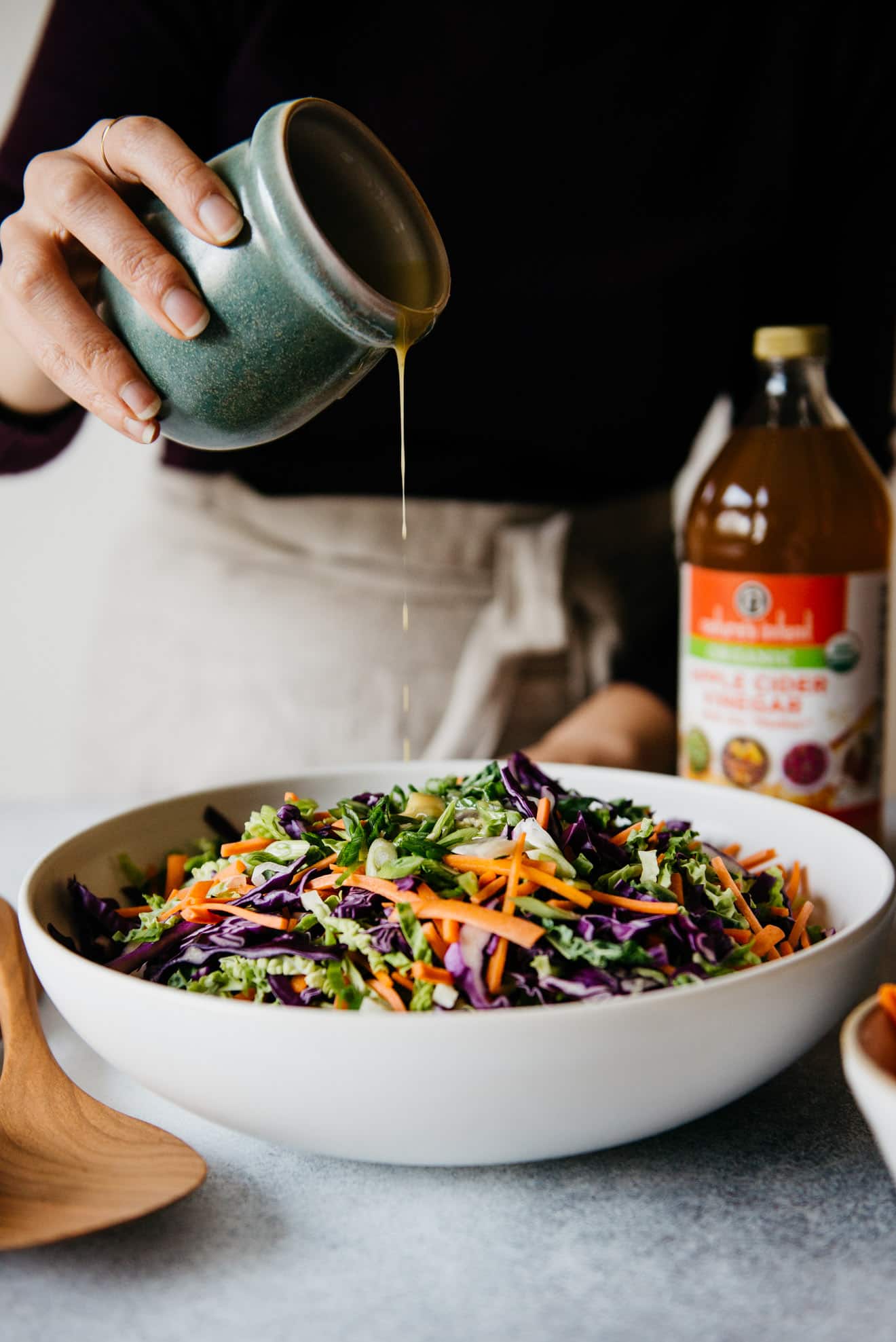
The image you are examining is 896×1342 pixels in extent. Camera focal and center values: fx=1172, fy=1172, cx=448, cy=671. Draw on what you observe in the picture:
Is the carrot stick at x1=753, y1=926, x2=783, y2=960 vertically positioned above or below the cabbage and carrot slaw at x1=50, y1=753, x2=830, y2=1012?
below

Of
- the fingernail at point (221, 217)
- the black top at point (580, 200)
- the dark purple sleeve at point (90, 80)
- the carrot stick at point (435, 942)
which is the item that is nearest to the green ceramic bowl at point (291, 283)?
the fingernail at point (221, 217)

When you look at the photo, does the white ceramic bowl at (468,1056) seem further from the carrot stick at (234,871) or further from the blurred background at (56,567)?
the blurred background at (56,567)

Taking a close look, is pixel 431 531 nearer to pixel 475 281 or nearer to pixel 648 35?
pixel 475 281

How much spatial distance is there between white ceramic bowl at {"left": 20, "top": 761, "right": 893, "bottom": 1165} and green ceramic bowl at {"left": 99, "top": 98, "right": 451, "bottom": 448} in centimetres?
48

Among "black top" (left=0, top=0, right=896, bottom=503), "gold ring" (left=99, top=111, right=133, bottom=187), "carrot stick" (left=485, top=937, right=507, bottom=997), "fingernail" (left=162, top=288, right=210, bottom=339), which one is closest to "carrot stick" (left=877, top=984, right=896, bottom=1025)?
"carrot stick" (left=485, top=937, right=507, bottom=997)

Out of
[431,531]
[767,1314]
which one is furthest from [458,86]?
[767,1314]

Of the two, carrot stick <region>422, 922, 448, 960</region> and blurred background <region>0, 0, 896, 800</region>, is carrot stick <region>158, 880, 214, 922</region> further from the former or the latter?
blurred background <region>0, 0, 896, 800</region>

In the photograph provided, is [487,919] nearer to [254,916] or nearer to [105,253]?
[254,916]

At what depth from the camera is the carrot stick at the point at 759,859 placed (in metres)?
1.06

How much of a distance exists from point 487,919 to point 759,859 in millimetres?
375

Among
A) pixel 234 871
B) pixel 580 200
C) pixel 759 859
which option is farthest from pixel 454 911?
pixel 580 200

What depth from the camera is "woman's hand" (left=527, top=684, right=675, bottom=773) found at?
1785 mm

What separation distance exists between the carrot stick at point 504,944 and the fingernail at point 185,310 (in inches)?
19.6

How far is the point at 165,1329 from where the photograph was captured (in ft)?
2.10
